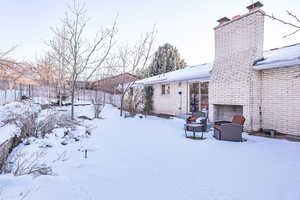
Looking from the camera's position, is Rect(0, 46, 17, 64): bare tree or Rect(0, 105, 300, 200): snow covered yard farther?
Rect(0, 105, 300, 200): snow covered yard

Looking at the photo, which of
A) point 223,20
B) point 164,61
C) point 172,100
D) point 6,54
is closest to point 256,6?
point 223,20

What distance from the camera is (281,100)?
781 cm

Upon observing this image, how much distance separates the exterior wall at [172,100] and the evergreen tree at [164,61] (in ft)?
24.8

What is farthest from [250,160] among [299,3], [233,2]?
[233,2]

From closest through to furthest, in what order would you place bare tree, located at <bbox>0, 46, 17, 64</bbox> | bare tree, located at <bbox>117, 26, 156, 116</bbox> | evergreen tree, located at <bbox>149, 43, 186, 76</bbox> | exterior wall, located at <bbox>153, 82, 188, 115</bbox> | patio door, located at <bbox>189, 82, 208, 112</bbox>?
bare tree, located at <bbox>0, 46, 17, 64</bbox>, patio door, located at <bbox>189, 82, 208, 112</bbox>, exterior wall, located at <bbox>153, 82, 188, 115</bbox>, bare tree, located at <bbox>117, 26, 156, 116</bbox>, evergreen tree, located at <bbox>149, 43, 186, 76</bbox>

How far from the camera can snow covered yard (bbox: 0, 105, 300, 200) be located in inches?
126

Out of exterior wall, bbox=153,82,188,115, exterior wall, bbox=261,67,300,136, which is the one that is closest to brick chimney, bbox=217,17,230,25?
exterior wall, bbox=261,67,300,136

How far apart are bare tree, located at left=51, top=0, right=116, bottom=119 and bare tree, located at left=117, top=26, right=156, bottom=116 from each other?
3.95m

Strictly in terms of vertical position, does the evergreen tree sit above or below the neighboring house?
above

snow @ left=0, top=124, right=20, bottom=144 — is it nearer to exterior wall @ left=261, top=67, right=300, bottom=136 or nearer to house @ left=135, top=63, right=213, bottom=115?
house @ left=135, top=63, right=213, bottom=115

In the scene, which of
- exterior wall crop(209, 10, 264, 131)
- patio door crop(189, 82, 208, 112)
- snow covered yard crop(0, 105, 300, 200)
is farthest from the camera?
patio door crop(189, 82, 208, 112)

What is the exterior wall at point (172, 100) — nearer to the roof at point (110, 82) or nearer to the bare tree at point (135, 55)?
the bare tree at point (135, 55)

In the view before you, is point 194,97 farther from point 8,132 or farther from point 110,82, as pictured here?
point 110,82

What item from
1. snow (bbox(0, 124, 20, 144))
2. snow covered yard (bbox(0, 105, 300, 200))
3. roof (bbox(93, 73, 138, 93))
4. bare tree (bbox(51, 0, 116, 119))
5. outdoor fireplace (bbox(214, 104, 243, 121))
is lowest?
snow covered yard (bbox(0, 105, 300, 200))
